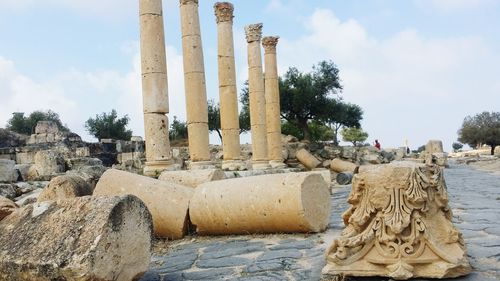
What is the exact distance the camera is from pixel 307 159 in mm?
25750

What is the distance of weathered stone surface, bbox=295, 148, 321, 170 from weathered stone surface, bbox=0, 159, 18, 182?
1543 centimetres

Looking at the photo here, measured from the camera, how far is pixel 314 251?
5.33 meters

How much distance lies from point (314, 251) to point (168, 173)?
480 centimetres

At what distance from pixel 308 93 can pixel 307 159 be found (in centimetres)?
798

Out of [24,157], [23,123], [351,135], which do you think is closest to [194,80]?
[24,157]

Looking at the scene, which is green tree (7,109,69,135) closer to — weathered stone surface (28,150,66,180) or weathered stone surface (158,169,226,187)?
weathered stone surface (28,150,66,180)

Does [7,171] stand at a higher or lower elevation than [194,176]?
higher

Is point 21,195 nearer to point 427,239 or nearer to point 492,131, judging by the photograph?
point 427,239

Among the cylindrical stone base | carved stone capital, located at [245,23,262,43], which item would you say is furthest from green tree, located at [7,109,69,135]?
the cylindrical stone base

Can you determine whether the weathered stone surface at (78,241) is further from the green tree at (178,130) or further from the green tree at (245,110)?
the green tree at (178,130)

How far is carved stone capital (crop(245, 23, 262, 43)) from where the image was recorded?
66.0 ft

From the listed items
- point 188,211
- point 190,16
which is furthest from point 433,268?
point 190,16

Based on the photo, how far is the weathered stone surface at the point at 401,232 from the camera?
155 inches

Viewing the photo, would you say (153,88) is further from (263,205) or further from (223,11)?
(263,205)
